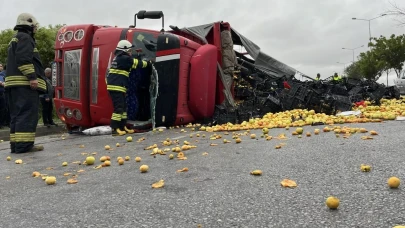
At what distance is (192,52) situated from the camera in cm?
862

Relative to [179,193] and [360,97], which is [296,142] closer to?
[179,193]

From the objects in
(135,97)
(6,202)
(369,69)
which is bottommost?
(6,202)

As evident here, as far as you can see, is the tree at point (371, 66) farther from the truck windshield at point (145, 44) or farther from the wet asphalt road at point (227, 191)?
the wet asphalt road at point (227, 191)

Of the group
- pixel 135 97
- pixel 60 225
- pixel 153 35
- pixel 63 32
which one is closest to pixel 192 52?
pixel 153 35

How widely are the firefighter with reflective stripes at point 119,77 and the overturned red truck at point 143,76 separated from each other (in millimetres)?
536

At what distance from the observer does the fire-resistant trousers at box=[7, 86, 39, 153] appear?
20.1ft

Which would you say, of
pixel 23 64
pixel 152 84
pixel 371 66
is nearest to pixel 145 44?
pixel 152 84

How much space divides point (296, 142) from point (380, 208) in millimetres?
2609

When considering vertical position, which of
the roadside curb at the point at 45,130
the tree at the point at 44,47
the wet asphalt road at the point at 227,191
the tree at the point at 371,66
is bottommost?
the roadside curb at the point at 45,130

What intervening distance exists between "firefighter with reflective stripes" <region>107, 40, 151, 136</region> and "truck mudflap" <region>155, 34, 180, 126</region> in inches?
24.0

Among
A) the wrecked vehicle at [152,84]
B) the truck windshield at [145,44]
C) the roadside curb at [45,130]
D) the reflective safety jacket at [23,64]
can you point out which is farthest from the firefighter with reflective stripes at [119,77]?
the roadside curb at [45,130]

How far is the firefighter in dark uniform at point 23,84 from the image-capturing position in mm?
6051

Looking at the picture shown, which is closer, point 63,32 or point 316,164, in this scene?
point 316,164

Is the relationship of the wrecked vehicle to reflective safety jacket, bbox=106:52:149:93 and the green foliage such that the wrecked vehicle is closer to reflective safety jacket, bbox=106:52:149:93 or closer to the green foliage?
reflective safety jacket, bbox=106:52:149:93
